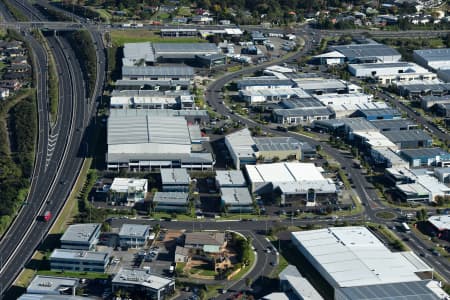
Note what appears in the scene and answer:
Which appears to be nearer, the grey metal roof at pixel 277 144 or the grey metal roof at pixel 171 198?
the grey metal roof at pixel 171 198

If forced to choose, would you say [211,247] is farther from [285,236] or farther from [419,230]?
[419,230]

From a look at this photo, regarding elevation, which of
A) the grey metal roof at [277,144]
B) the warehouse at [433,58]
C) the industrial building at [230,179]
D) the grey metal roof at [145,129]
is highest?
the warehouse at [433,58]

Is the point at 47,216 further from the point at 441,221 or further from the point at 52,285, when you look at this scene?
the point at 441,221

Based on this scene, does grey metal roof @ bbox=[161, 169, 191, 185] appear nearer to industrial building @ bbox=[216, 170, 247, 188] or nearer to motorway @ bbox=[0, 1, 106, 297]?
industrial building @ bbox=[216, 170, 247, 188]

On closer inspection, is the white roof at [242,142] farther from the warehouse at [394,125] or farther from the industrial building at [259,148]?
the warehouse at [394,125]

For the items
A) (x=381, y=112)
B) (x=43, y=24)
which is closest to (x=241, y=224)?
(x=381, y=112)

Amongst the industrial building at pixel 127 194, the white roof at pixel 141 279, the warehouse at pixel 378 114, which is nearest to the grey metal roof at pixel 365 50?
the warehouse at pixel 378 114

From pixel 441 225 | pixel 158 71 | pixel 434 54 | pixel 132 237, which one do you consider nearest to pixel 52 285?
pixel 132 237
